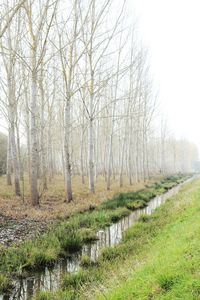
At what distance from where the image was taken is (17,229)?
809cm

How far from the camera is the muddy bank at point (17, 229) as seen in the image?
7180mm

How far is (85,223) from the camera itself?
9.09 m

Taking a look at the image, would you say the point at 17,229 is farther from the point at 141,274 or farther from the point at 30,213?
the point at 141,274

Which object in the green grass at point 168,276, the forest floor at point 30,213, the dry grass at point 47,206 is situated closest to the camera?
the green grass at point 168,276

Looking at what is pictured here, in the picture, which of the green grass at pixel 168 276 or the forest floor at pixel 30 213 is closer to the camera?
the green grass at pixel 168 276

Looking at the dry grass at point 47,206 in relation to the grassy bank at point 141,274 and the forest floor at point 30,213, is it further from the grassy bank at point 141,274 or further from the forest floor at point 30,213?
the grassy bank at point 141,274

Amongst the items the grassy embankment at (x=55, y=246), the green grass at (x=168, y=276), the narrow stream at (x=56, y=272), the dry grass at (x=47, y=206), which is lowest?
the narrow stream at (x=56, y=272)

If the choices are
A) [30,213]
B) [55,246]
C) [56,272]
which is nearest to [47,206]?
[30,213]

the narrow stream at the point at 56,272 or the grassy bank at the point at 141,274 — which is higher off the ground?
the grassy bank at the point at 141,274

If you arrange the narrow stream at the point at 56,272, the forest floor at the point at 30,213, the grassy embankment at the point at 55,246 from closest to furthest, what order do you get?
the narrow stream at the point at 56,272 → the grassy embankment at the point at 55,246 → the forest floor at the point at 30,213

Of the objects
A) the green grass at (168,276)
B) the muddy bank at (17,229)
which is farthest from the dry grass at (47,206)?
the green grass at (168,276)

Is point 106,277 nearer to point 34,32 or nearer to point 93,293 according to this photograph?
point 93,293

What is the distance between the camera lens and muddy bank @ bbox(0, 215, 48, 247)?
7180mm

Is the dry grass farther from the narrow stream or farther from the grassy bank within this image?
the grassy bank
